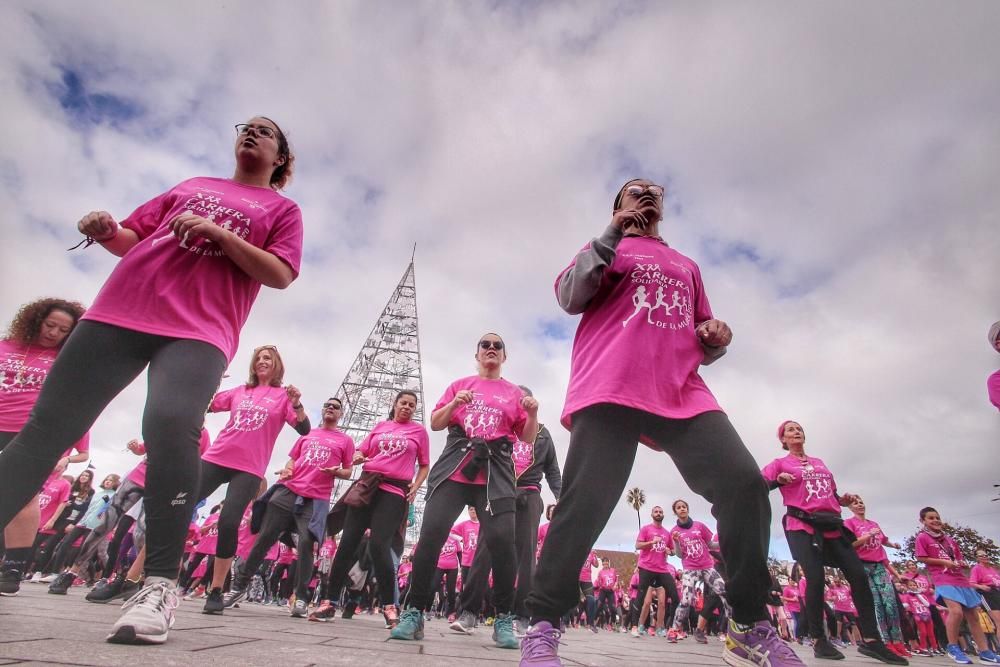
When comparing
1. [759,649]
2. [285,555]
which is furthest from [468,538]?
[759,649]

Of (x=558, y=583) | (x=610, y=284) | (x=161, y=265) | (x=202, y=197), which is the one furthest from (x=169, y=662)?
(x=610, y=284)

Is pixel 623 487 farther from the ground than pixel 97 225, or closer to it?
closer to it

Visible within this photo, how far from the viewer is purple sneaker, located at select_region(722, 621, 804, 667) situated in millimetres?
1857

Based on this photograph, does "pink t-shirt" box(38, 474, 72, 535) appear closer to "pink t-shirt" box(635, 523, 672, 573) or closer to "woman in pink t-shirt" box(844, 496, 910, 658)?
"pink t-shirt" box(635, 523, 672, 573)

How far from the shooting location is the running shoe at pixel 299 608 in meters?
4.95

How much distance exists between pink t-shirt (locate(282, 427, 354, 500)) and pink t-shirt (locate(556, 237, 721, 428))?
12.6 feet

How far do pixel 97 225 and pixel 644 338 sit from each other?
2297 mm

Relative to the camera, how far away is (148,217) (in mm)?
2418

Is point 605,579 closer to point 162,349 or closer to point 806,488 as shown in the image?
point 806,488

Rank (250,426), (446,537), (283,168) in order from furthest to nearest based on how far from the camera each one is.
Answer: (250,426), (446,537), (283,168)

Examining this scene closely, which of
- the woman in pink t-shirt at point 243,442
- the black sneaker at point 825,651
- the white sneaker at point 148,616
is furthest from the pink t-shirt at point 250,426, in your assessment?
the black sneaker at point 825,651

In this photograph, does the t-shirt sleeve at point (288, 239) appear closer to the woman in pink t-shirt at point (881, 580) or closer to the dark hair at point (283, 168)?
the dark hair at point (283, 168)

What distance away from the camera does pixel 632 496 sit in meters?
62.9

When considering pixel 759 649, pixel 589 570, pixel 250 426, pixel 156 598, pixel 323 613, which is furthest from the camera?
pixel 589 570
